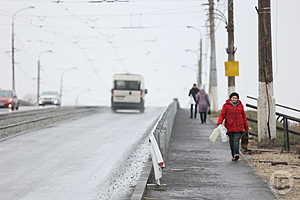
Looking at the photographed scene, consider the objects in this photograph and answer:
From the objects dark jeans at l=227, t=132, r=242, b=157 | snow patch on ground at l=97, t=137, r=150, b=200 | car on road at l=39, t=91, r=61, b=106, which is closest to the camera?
snow patch on ground at l=97, t=137, r=150, b=200

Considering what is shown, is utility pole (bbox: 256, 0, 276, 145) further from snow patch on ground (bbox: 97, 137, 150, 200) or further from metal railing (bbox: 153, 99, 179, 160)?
snow patch on ground (bbox: 97, 137, 150, 200)

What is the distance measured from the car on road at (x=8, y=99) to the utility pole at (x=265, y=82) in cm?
3783

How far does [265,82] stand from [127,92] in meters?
33.0

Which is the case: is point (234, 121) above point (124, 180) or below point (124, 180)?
above

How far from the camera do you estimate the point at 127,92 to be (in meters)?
55.1

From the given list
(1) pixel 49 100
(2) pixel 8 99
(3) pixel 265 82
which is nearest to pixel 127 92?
(2) pixel 8 99

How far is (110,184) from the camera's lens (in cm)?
1401

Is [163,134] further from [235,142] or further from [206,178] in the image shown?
[206,178]

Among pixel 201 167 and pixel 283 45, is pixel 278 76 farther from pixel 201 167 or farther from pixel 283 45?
pixel 201 167

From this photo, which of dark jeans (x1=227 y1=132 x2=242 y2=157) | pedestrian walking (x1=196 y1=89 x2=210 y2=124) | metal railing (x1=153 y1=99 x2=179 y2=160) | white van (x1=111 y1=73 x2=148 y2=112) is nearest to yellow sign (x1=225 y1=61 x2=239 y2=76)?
metal railing (x1=153 y1=99 x2=179 y2=160)

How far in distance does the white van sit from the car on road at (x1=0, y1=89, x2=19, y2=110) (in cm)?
822

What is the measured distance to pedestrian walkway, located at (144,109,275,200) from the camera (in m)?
12.2

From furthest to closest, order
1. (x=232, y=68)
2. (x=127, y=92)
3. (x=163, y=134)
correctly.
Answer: (x=127, y=92), (x=232, y=68), (x=163, y=134)

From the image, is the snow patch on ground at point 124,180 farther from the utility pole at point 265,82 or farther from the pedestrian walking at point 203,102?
the pedestrian walking at point 203,102
